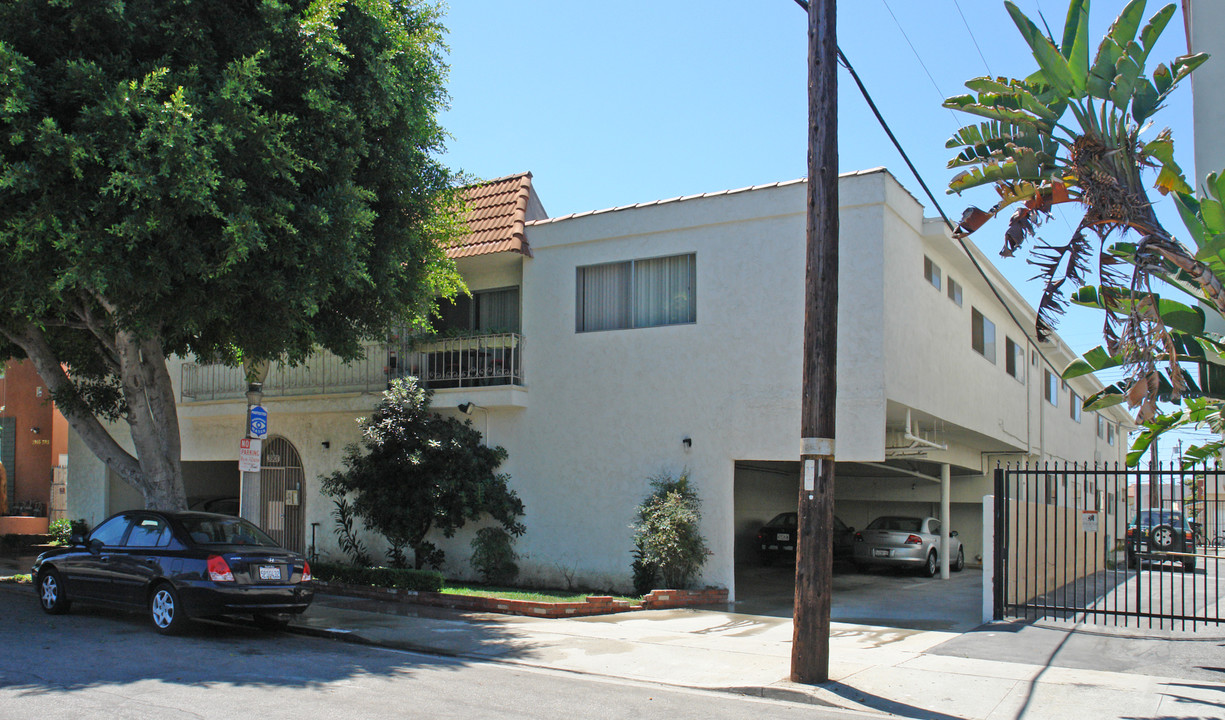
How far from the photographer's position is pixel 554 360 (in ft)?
55.1

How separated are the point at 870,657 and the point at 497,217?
35.7ft

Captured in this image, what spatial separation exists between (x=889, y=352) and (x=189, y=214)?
9774 millimetres

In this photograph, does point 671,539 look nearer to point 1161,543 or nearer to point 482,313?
point 482,313

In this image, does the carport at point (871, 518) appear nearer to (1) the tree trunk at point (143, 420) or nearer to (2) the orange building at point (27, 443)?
(1) the tree trunk at point (143, 420)

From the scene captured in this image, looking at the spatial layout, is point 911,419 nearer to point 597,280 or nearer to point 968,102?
point 597,280

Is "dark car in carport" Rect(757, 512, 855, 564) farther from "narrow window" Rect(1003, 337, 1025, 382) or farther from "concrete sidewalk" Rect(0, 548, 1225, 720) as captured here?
"concrete sidewalk" Rect(0, 548, 1225, 720)

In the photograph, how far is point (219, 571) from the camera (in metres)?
10.2

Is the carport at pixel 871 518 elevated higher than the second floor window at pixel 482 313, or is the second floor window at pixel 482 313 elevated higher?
the second floor window at pixel 482 313

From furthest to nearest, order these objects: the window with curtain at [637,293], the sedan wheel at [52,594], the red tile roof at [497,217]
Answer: the red tile roof at [497,217] → the window with curtain at [637,293] → the sedan wheel at [52,594]

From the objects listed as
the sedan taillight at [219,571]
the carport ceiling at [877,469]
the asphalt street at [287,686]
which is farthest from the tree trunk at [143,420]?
the carport ceiling at [877,469]

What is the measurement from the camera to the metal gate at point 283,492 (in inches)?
762

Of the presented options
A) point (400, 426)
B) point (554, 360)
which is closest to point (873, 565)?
point (554, 360)

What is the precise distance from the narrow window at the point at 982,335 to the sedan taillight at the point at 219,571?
48.5 ft

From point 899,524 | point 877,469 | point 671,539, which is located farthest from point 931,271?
point 671,539
